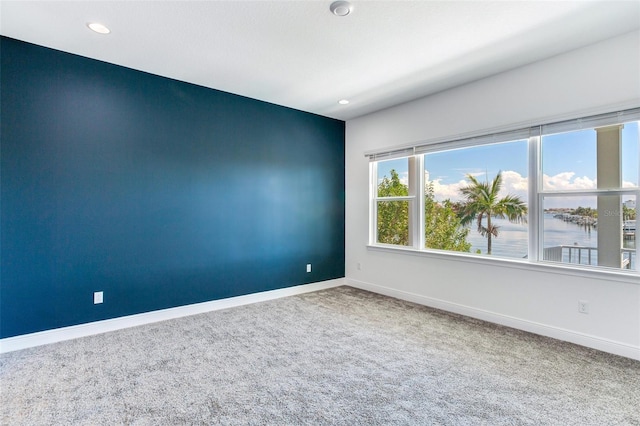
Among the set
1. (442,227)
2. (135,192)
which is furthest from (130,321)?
(442,227)

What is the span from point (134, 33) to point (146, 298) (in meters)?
2.64

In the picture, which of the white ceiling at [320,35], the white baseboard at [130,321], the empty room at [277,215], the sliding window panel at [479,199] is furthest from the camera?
the sliding window panel at [479,199]

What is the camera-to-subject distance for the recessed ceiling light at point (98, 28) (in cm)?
258

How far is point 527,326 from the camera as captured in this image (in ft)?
10.5

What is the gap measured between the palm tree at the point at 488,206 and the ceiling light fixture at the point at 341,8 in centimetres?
245

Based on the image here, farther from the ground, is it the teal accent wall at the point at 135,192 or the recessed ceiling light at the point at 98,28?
the recessed ceiling light at the point at 98,28

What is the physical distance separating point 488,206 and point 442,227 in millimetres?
633

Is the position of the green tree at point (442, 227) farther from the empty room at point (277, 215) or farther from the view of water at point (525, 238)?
the view of water at point (525, 238)

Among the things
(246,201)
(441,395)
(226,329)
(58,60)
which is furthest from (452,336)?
(58,60)

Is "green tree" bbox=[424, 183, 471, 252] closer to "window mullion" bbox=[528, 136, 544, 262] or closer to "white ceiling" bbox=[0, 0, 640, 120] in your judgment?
"window mullion" bbox=[528, 136, 544, 262]

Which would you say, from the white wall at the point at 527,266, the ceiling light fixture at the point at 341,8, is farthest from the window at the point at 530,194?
the ceiling light fixture at the point at 341,8

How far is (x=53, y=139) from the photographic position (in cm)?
300

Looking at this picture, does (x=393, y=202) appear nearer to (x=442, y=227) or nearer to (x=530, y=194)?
(x=442, y=227)

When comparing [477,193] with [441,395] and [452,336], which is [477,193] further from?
[441,395]
